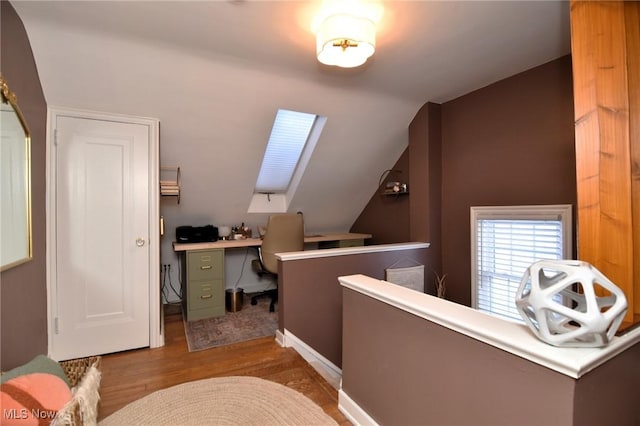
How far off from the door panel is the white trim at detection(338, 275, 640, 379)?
2128 mm

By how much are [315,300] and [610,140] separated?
214 centimetres

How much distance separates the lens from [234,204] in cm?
395

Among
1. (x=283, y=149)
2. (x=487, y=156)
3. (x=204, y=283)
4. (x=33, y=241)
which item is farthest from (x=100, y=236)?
(x=487, y=156)

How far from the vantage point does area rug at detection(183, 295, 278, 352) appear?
106 inches

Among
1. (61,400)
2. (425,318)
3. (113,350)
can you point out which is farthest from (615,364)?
(113,350)

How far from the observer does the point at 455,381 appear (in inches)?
44.9

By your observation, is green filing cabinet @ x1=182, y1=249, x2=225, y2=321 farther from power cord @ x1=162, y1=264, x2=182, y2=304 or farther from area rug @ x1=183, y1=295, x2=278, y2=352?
power cord @ x1=162, y1=264, x2=182, y2=304

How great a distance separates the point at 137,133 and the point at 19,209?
3.57 feet

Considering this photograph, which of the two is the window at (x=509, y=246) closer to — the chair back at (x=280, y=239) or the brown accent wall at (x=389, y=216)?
the brown accent wall at (x=389, y=216)

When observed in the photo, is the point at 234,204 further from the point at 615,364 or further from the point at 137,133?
the point at 615,364

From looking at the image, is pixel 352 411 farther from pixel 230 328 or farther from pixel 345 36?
pixel 345 36

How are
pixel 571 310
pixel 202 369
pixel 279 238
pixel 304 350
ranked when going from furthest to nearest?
pixel 279 238 → pixel 304 350 → pixel 202 369 → pixel 571 310

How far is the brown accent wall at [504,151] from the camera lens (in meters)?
2.52
